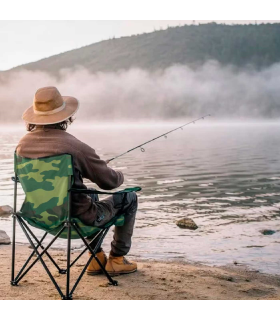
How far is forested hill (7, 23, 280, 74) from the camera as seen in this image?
101m

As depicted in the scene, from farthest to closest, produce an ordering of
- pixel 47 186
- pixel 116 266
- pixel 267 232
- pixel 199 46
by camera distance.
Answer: pixel 199 46 < pixel 267 232 < pixel 116 266 < pixel 47 186

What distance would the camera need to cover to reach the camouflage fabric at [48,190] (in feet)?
10.5

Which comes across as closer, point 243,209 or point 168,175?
point 243,209

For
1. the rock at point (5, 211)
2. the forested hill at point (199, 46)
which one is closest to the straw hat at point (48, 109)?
the rock at point (5, 211)

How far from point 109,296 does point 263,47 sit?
108 m

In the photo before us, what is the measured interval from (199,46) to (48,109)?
101 metres

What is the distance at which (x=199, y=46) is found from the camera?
10169 cm

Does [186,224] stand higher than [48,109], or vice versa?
[48,109]

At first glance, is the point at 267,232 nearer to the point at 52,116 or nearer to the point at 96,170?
the point at 96,170

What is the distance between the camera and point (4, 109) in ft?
211

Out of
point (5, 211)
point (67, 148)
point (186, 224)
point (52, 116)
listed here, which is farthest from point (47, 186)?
point (5, 211)

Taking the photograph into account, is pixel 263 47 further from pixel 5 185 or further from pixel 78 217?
pixel 78 217

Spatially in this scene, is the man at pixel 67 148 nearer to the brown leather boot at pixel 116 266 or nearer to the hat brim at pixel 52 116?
the hat brim at pixel 52 116
